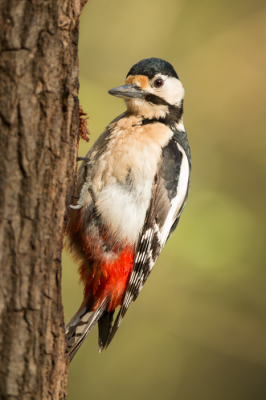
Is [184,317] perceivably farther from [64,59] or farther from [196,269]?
[64,59]

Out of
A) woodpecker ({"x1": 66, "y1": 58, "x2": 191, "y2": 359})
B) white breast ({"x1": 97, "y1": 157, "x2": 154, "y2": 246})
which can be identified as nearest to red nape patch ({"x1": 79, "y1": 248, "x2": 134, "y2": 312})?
woodpecker ({"x1": 66, "y1": 58, "x2": 191, "y2": 359})

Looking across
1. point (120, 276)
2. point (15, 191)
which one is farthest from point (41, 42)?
point (120, 276)

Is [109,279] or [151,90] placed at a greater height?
[151,90]

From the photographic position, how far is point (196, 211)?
4.13m

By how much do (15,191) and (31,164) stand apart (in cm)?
9

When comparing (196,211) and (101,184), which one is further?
(196,211)

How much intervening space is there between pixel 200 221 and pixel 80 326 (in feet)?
7.83

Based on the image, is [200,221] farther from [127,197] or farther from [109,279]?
[127,197]

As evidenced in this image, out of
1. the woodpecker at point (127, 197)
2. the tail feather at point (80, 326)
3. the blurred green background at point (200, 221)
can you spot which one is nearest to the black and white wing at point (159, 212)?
the woodpecker at point (127, 197)

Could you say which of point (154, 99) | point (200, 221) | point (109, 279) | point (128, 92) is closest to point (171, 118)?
point (154, 99)

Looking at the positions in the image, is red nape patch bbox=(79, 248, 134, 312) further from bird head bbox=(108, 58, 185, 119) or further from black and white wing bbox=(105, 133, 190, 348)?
bird head bbox=(108, 58, 185, 119)

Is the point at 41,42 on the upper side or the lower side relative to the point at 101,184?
upper

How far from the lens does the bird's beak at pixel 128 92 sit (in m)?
1.99

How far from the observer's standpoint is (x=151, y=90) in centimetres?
212
